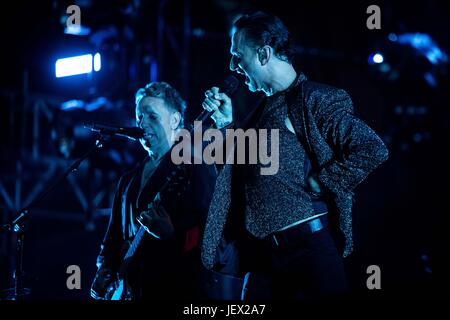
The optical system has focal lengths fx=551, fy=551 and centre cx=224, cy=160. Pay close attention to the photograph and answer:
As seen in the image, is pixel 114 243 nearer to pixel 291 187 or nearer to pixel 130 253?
pixel 130 253

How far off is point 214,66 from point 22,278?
3.66 metres

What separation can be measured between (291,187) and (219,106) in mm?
676

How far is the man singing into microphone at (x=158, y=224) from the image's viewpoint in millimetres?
3045

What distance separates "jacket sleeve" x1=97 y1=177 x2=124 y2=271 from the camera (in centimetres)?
327

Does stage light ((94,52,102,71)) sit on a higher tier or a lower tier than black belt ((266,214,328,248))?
higher

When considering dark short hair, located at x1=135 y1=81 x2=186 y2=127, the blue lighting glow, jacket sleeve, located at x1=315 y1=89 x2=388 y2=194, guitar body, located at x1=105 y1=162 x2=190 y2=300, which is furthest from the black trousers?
the blue lighting glow

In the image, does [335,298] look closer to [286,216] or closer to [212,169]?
[286,216]

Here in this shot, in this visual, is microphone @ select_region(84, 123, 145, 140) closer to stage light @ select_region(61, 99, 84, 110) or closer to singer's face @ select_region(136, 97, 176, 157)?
singer's face @ select_region(136, 97, 176, 157)

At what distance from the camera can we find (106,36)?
17.9ft

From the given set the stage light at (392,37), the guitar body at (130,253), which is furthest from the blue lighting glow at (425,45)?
the guitar body at (130,253)

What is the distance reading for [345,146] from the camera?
2.31 meters

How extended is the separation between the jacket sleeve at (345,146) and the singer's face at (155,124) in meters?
1.32

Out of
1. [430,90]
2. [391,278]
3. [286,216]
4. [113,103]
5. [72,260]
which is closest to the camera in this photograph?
[286,216]
